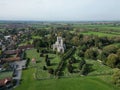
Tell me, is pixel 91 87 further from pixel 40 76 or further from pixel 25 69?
pixel 25 69

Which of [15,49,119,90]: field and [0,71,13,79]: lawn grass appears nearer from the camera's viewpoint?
[15,49,119,90]: field

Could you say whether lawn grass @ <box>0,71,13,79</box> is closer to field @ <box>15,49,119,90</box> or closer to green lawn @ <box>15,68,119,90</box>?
field @ <box>15,49,119,90</box>

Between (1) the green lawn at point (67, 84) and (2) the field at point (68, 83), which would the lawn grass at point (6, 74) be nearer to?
(2) the field at point (68, 83)

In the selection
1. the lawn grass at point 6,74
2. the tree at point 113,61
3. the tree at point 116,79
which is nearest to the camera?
the tree at point 116,79

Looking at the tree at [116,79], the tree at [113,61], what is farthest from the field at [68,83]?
the tree at [113,61]

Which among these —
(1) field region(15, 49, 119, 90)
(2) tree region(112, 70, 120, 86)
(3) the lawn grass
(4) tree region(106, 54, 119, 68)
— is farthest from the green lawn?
(4) tree region(106, 54, 119, 68)

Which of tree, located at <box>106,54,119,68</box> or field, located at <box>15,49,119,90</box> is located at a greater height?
tree, located at <box>106,54,119,68</box>

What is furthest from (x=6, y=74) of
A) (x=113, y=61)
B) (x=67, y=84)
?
(x=113, y=61)

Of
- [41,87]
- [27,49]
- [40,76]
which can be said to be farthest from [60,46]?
[41,87]

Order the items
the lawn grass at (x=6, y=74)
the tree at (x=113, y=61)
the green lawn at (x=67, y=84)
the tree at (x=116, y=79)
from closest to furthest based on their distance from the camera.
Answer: the green lawn at (x=67, y=84), the tree at (x=116, y=79), the lawn grass at (x=6, y=74), the tree at (x=113, y=61)

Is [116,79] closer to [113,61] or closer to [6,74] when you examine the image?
[113,61]

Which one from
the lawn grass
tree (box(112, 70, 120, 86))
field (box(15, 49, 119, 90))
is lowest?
the lawn grass
